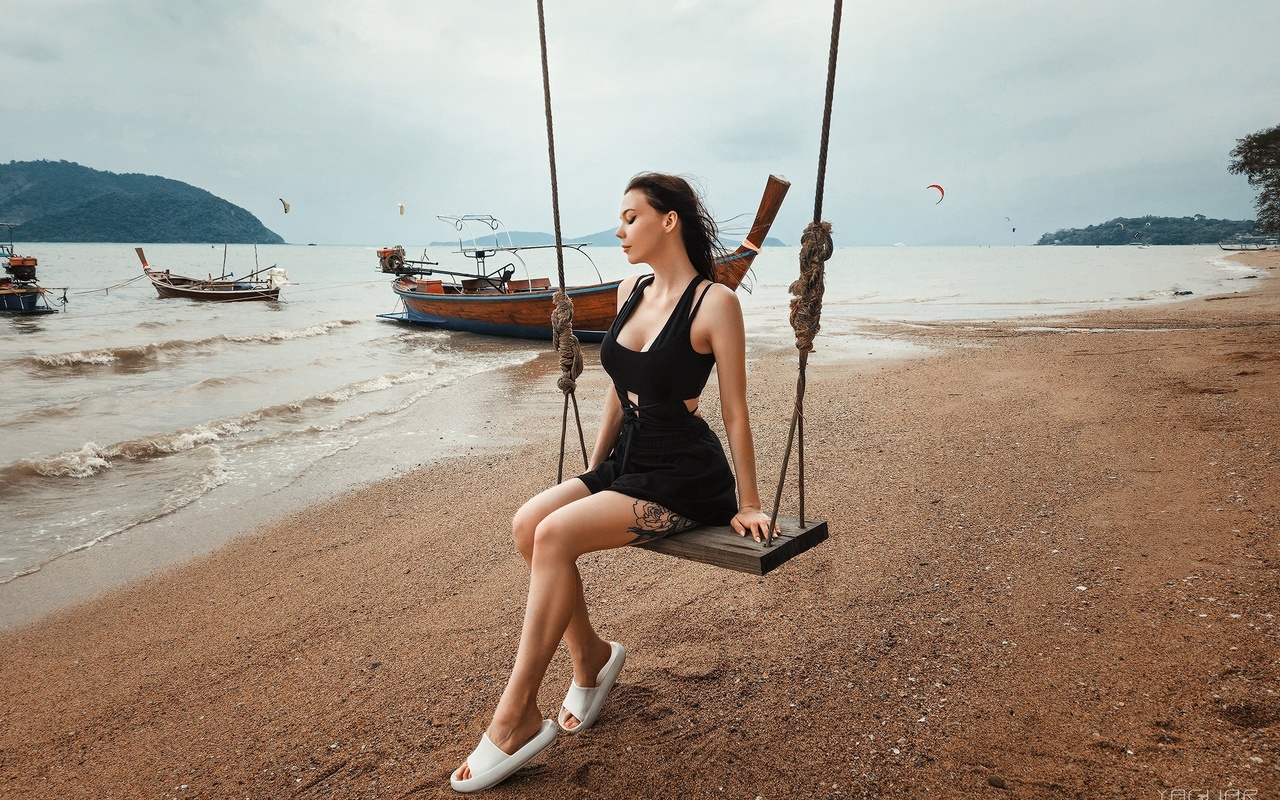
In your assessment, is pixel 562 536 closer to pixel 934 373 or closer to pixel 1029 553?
pixel 1029 553

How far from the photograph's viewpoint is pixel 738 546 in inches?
83.7

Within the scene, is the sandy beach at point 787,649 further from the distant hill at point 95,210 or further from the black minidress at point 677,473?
the distant hill at point 95,210

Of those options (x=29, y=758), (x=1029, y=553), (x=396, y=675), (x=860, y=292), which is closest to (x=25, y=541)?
(x=29, y=758)

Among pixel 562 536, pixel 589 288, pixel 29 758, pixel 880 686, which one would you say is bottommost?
pixel 29 758

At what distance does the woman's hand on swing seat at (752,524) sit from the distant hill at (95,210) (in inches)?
5205

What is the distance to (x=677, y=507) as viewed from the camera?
2242 millimetres

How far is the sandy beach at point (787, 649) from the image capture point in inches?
88.0

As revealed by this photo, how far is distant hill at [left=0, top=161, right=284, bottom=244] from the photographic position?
114 meters

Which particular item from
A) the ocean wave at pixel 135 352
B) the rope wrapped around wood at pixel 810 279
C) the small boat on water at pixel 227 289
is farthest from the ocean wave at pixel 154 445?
the small boat on water at pixel 227 289

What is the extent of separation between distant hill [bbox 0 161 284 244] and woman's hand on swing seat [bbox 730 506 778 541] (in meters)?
132

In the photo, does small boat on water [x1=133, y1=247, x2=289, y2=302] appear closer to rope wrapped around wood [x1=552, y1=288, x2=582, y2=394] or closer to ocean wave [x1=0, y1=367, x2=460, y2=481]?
ocean wave [x1=0, y1=367, x2=460, y2=481]

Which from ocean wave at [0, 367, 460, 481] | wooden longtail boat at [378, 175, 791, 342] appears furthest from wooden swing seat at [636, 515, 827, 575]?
wooden longtail boat at [378, 175, 791, 342]

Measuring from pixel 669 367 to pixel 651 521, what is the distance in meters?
0.49

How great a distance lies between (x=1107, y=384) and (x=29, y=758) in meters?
8.27
